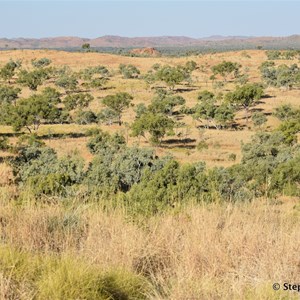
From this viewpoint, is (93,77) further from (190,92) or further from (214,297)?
(214,297)

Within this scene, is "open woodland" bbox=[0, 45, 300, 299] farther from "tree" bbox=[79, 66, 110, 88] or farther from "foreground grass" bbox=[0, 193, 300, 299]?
"tree" bbox=[79, 66, 110, 88]

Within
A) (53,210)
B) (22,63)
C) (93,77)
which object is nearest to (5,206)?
(53,210)

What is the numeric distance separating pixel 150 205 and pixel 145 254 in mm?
3225

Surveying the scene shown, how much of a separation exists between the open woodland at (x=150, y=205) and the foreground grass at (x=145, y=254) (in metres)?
0.02

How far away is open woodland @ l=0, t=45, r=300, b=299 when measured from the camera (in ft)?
12.5

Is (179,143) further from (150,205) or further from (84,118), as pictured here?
(150,205)

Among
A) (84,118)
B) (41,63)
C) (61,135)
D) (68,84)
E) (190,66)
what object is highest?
(41,63)

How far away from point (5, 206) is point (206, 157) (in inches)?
1192

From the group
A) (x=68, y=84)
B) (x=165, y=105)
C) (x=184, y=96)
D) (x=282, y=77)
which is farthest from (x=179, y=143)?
(x=282, y=77)

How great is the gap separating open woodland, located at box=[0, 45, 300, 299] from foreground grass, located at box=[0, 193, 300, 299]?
15 millimetres

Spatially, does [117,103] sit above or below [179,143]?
above

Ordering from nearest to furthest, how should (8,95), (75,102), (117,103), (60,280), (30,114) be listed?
(60,280), (30,114), (117,103), (75,102), (8,95)

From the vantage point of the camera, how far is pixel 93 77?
8788 centimetres

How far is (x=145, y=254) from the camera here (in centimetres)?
461
